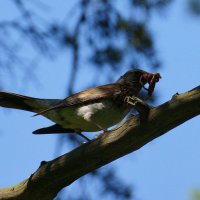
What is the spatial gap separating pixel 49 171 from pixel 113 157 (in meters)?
0.54

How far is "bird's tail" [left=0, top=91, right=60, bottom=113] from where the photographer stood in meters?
5.20

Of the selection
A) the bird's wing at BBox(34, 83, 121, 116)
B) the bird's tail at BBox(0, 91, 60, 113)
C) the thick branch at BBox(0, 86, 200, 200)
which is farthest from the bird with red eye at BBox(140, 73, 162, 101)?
the bird's tail at BBox(0, 91, 60, 113)

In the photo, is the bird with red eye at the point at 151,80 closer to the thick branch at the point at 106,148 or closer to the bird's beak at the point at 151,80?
the bird's beak at the point at 151,80

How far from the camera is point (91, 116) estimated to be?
Result: 5359mm

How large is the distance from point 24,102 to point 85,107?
626mm

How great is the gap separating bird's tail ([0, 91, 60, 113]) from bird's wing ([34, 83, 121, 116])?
15cm

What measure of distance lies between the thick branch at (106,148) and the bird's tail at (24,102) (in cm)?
109

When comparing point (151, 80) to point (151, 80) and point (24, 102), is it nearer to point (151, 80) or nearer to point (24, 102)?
point (151, 80)

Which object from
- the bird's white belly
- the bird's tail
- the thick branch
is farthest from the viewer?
the bird's white belly

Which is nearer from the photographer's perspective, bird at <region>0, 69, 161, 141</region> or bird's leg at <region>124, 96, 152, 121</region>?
bird's leg at <region>124, 96, 152, 121</region>

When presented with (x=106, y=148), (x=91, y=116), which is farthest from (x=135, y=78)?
(x=106, y=148)

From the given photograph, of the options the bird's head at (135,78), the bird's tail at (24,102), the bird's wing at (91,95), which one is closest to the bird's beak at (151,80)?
the bird's head at (135,78)

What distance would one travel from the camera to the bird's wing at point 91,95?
5.38 m

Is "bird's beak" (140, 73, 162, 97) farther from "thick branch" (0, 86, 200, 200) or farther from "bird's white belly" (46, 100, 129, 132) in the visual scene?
"thick branch" (0, 86, 200, 200)
